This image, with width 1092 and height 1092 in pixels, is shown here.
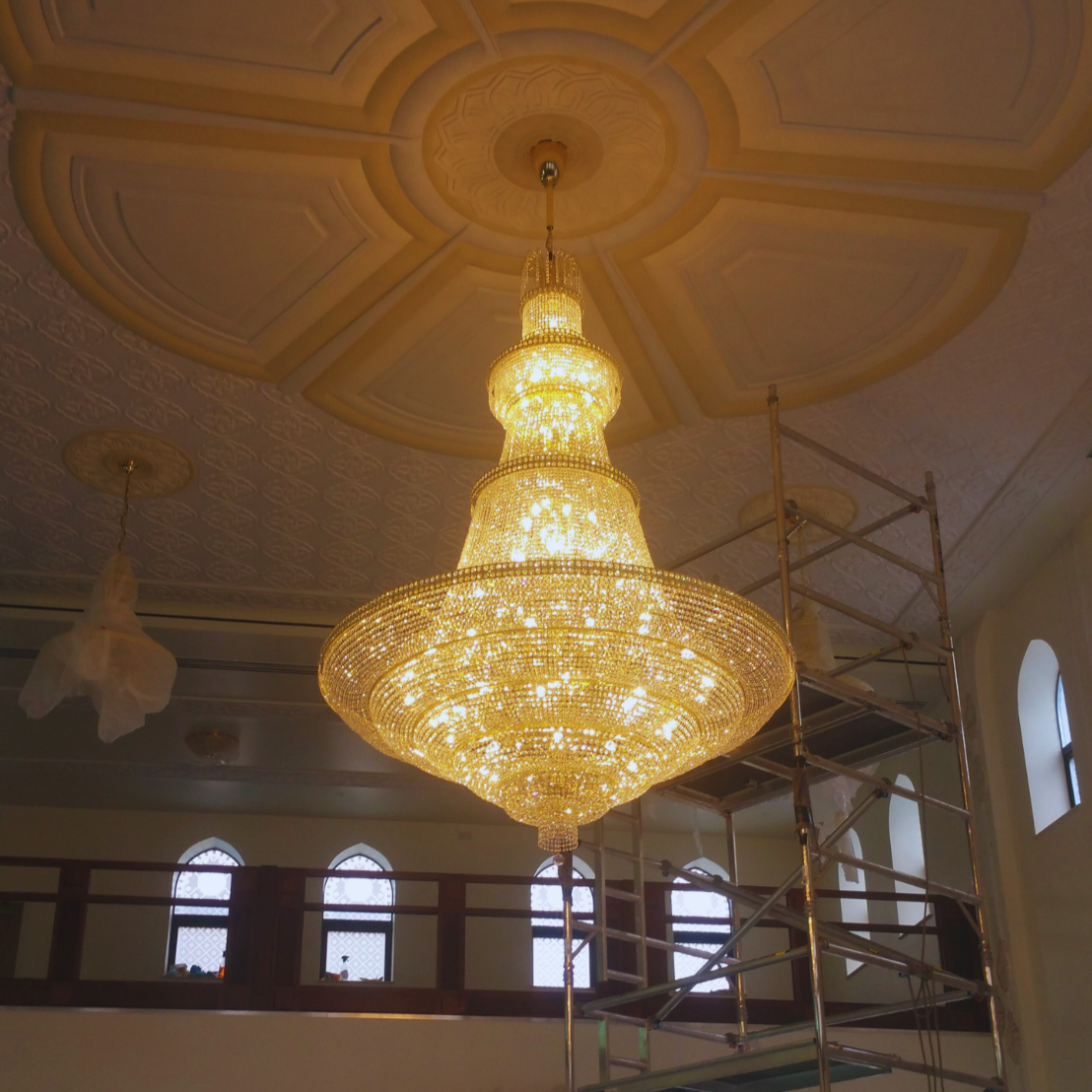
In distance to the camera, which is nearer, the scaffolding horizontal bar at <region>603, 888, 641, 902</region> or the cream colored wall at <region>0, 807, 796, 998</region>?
the scaffolding horizontal bar at <region>603, 888, 641, 902</region>

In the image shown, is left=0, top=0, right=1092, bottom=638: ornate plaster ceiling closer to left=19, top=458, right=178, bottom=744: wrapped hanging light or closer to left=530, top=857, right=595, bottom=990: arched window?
left=19, top=458, right=178, bottom=744: wrapped hanging light

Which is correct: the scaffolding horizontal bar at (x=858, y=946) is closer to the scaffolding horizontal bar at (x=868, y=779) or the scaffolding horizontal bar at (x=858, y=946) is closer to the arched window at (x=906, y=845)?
the scaffolding horizontal bar at (x=868, y=779)

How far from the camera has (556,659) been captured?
357cm

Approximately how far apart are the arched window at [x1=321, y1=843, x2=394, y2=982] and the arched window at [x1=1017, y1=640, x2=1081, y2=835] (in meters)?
6.65

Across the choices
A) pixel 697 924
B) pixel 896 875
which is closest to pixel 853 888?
pixel 697 924

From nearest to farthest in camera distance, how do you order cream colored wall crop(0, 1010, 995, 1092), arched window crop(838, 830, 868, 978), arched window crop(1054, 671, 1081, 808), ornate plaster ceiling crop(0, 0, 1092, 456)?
1. ornate plaster ceiling crop(0, 0, 1092, 456)
2. arched window crop(1054, 671, 1081, 808)
3. cream colored wall crop(0, 1010, 995, 1092)
4. arched window crop(838, 830, 868, 978)

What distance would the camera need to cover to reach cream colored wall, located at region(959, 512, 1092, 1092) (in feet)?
21.4

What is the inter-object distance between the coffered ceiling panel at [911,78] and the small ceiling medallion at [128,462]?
314cm

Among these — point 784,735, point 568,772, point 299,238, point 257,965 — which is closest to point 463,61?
point 299,238

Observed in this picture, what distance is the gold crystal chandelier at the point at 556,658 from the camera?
359cm

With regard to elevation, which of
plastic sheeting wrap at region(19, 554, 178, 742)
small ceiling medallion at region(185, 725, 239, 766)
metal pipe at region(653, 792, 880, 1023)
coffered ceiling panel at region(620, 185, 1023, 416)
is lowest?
metal pipe at region(653, 792, 880, 1023)

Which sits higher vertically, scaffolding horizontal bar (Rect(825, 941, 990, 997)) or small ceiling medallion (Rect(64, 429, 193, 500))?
small ceiling medallion (Rect(64, 429, 193, 500))

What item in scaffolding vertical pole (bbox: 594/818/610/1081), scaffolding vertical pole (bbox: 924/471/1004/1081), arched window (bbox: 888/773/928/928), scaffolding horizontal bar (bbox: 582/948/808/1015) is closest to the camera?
scaffolding horizontal bar (bbox: 582/948/808/1015)

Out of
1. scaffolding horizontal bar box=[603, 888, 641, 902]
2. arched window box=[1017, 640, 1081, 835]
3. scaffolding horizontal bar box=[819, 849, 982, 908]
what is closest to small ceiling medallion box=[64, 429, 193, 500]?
scaffolding horizontal bar box=[603, 888, 641, 902]
